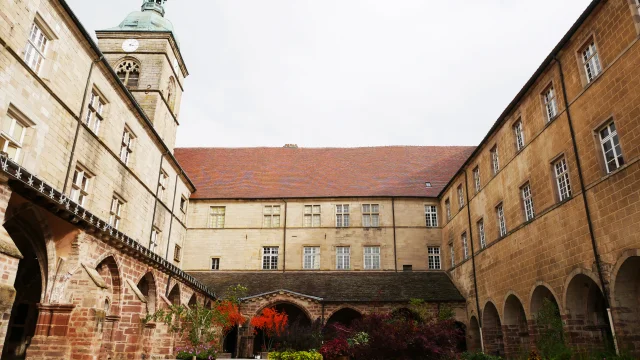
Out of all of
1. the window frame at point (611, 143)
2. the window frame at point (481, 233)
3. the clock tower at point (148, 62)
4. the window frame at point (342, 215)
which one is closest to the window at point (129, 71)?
the clock tower at point (148, 62)

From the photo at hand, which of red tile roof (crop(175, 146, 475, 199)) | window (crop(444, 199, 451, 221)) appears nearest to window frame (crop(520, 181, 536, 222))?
window (crop(444, 199, 451, 221))

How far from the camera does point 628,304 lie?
35.6ft

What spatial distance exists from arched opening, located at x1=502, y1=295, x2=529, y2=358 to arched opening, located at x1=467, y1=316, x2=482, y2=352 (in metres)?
3.90

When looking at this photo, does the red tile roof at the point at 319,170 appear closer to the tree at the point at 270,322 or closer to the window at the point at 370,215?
the window at the point at 370,215

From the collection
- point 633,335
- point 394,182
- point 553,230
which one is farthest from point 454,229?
point 633,335

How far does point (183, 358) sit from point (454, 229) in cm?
1389

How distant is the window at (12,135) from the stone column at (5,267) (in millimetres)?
3529

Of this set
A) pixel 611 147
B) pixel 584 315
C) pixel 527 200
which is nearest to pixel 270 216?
pixel 527 200

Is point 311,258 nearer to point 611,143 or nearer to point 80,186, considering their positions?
point 80,186

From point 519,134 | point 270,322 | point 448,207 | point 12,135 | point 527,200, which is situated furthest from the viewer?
point 448,207

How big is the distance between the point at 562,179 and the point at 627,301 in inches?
158

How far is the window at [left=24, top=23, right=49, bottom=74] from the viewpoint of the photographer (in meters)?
12.0

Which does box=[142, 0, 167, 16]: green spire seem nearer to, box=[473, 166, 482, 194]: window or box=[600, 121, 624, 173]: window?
box=[473, 166, 482, 194]: window

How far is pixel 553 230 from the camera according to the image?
1373 centimetres
